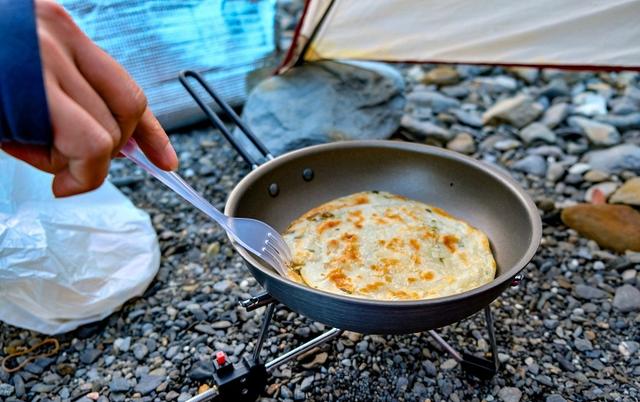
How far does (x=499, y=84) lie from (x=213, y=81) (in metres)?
2.25

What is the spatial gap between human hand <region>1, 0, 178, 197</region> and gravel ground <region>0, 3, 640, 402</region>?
124cm

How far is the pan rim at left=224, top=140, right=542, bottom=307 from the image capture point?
1289mm

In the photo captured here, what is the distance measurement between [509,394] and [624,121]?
2472 mm

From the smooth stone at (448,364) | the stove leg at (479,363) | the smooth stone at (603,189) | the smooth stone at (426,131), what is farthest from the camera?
the smooth stone at (426,131)

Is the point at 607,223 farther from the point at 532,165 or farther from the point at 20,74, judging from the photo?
the point at 20,74

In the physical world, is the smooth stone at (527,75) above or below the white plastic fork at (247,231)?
below

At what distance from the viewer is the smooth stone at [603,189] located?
2994mm

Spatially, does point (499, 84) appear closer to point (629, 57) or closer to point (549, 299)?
point (629, 57)

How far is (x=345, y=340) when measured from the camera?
2178 millimetres

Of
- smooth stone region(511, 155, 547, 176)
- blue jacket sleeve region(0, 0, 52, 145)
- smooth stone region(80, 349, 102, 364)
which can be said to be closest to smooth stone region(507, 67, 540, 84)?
smooth stone region(511, 155, 547, 176)

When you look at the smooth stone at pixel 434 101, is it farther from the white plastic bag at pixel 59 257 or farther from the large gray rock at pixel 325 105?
the white plastic bag at pixel 59 257

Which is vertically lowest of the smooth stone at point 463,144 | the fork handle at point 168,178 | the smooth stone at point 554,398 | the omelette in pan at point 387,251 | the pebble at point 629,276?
the smooth stone at point 554,398

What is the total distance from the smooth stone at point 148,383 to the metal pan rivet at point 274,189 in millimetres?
810

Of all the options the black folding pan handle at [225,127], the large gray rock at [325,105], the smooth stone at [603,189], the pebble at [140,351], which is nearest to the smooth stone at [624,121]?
the smooth stone at [603,189]
